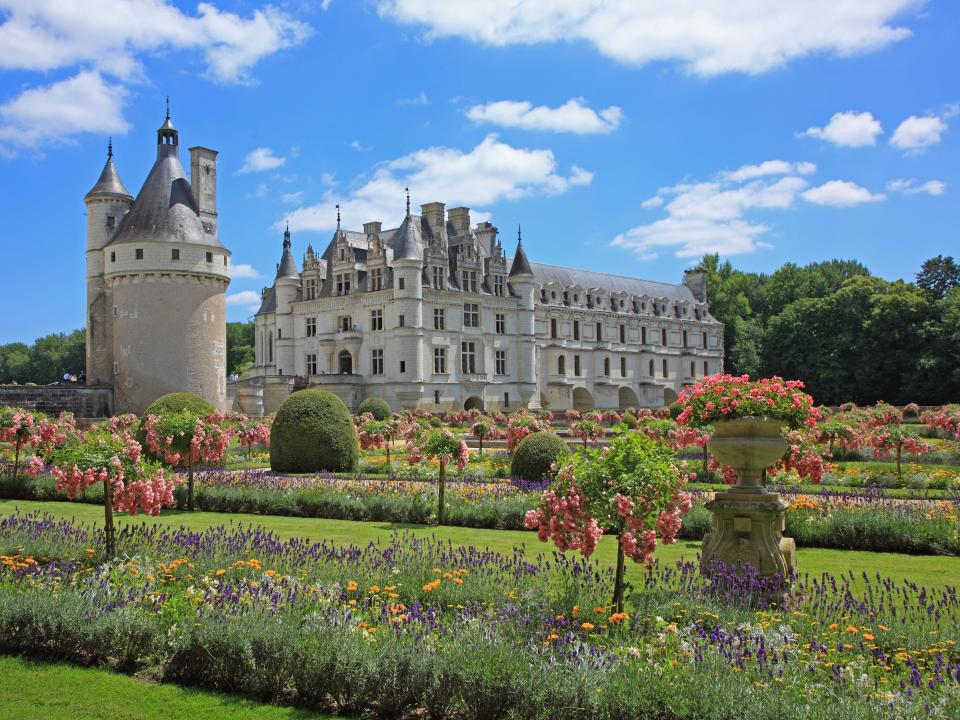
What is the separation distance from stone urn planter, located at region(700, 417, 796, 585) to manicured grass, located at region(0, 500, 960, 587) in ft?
6.88

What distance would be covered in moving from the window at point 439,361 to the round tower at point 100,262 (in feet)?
52.4

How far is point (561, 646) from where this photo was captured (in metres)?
5.76

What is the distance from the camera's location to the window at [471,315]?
157 ft

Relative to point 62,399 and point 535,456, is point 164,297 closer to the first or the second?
point 62,399

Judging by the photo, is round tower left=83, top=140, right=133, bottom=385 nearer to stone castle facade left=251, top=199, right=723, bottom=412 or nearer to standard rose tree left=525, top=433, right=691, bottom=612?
stone castle facade left=251, top=199, right=723, bottom=412

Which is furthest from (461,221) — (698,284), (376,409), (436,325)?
(698,284)

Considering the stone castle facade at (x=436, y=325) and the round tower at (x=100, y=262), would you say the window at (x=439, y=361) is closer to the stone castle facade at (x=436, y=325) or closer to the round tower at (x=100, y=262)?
the stone castle facade at (x=436, y=325)

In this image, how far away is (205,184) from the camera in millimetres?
37000

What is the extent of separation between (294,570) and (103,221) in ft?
113

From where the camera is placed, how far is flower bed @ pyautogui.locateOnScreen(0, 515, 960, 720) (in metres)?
5.11

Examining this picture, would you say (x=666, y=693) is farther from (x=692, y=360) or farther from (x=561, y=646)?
(x=692, y=360)

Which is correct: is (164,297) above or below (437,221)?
below

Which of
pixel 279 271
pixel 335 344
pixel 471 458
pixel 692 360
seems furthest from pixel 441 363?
pixel 692 360

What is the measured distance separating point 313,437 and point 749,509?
1476 centimetres
